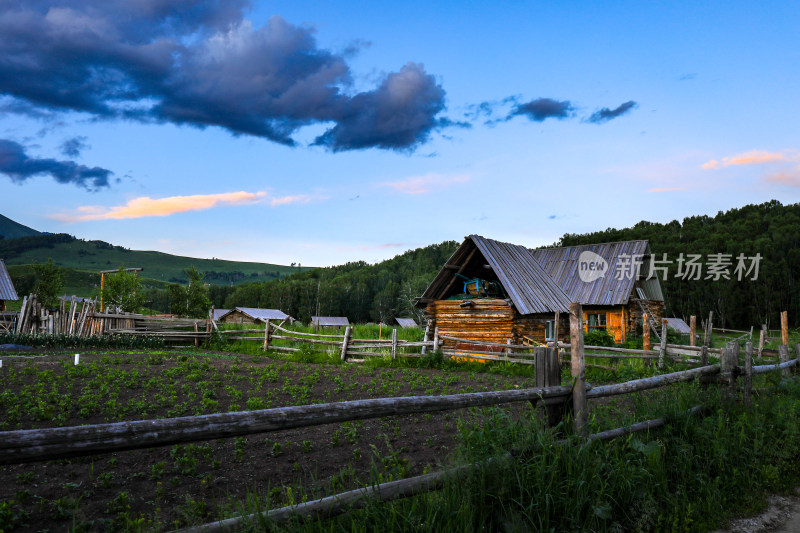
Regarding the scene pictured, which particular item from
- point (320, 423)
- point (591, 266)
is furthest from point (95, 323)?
point (591, 266)

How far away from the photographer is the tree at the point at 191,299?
5978 centimetres

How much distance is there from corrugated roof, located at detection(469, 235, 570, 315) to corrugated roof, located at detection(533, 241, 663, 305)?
278 inches

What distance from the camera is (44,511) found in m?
4.62

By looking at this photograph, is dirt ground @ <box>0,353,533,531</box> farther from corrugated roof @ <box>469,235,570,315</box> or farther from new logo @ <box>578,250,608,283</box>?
new logo @ <box>578,250,608,283</box>

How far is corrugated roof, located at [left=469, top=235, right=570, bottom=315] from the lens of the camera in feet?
62.0

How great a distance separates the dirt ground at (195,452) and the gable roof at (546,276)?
6435 mm

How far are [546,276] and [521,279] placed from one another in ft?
11.4

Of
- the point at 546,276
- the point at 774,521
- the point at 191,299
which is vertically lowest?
the point at 774,521

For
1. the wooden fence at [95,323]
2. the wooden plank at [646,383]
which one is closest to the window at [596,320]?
the wooden fence at [95,323]

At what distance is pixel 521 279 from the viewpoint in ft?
66.9

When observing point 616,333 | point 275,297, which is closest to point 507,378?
point 616,333

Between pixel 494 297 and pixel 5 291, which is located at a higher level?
pixel 494 297

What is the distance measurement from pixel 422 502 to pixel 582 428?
198cm

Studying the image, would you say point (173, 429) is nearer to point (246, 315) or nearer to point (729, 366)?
point (729, 366)
